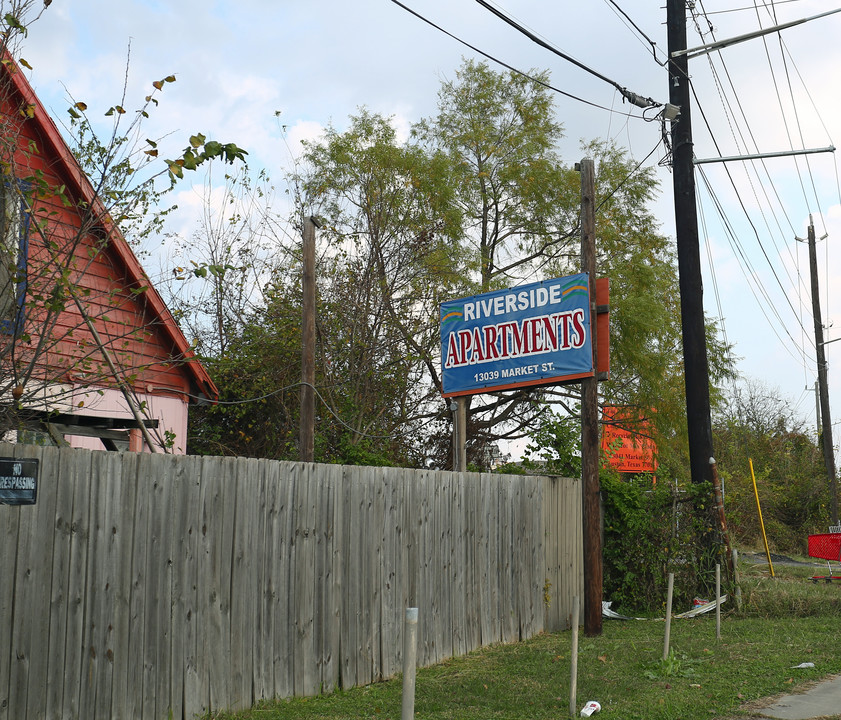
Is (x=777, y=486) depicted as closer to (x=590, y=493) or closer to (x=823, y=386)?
(x=823, y=386)

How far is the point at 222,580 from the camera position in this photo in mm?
6594

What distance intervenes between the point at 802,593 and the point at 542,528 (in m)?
4.65

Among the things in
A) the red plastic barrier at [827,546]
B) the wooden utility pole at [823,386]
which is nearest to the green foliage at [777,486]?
the wooden utility pole at [823,386]

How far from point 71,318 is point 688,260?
973 cm

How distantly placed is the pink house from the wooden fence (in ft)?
4.05

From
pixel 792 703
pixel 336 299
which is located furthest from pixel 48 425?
pixel 336 299

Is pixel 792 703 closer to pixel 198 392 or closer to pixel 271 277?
pixel 198 392

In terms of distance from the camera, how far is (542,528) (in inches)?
456

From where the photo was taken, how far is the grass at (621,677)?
271 inches

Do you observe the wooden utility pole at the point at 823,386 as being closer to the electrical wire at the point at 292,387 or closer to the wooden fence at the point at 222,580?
the electrical wire at the point at 292,387

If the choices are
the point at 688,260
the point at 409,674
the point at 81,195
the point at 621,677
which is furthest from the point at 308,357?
the point at 409,674

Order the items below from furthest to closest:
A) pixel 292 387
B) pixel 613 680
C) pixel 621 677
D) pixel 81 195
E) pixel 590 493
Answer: pixel 292 387, pixel 590 493, pixel 81 195, pixel 621 677, pixel 613 680

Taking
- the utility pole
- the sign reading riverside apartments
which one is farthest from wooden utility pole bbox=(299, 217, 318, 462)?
the utility pole

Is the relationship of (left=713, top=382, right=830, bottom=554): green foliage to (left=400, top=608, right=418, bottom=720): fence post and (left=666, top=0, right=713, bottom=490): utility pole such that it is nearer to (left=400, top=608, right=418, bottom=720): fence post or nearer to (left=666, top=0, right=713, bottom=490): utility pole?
(left=666, top=0, right=713, bottom=490): utility pole
